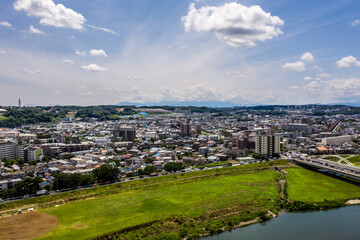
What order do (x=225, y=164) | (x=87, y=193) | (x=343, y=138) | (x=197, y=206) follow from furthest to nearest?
(x=343, y=138) < (x=225, y=164) < (x=87, y=193) < (x=197, y=206)

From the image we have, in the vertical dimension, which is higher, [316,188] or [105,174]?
[105,174]

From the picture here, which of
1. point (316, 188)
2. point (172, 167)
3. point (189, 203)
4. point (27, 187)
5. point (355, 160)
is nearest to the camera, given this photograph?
point (189, 203)

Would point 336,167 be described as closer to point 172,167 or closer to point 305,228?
point 305,228

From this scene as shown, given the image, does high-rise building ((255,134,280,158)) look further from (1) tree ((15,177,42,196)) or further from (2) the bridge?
(1) tree ((15,177,42,196))

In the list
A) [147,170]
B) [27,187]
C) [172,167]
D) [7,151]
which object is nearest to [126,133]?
[7,151]

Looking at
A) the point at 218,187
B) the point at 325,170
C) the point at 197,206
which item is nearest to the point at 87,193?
the point at 197,206

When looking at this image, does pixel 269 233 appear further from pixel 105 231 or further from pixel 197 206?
pixel 105 231

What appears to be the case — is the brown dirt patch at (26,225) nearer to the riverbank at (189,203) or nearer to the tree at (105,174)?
the riverbank at (189,203)
